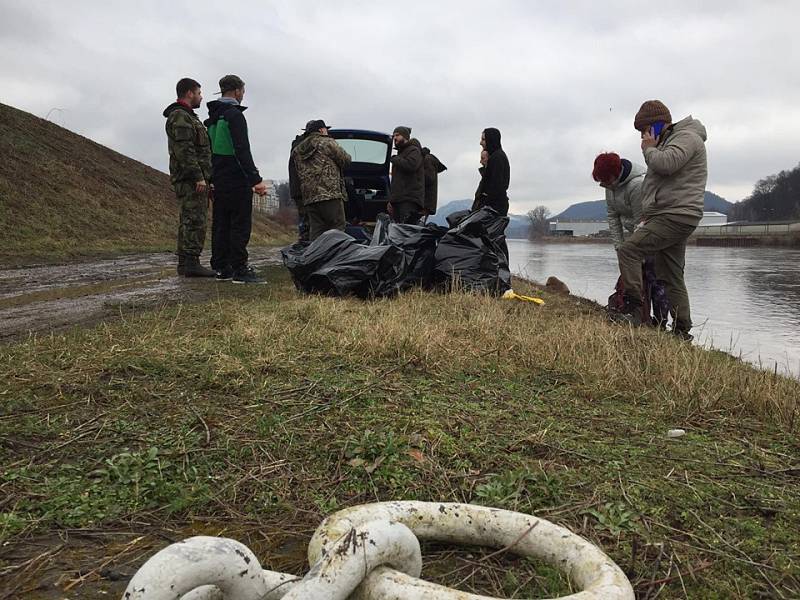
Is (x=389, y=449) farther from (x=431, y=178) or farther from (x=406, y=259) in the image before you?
(x=431, y=178)

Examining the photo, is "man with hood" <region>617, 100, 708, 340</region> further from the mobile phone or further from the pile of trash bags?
the pile of trash bags

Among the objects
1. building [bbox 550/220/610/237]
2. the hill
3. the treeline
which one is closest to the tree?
building [bbox 550/220/610/237]

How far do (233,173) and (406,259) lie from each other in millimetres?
2398

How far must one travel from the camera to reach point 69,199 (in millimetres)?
15656

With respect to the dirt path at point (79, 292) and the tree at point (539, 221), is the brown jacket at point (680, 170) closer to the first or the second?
the dirt path at point (79, 292)

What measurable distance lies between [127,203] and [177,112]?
13718mm

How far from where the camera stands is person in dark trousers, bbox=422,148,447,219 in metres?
10.2

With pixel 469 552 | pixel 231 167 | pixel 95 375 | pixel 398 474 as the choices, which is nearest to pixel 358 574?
pixel 469 552

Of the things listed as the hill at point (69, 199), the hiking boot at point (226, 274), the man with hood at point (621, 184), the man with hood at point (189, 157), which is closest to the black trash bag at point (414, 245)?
the man with hood at point (621, 184)

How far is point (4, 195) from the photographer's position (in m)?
13.4

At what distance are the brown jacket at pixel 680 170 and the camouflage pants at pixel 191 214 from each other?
4.81 metres

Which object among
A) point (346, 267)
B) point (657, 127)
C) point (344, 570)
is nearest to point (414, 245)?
point (346, 267)

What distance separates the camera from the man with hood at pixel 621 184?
573 centimetres

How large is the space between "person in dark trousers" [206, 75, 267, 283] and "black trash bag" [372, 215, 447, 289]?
161cm
